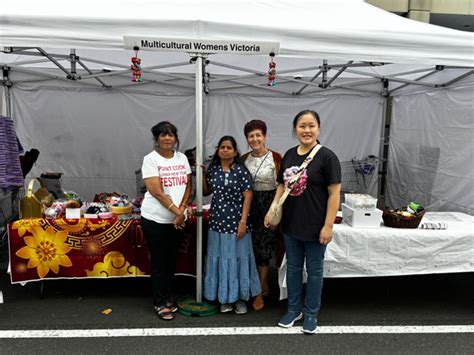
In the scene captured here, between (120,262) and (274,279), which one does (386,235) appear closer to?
(274,279)

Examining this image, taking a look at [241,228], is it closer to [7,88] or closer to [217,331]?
[217,331]

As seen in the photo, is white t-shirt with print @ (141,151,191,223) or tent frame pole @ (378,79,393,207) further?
tent frame pole @ (378,79,393,207)

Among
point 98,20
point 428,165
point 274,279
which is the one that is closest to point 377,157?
point 428,165

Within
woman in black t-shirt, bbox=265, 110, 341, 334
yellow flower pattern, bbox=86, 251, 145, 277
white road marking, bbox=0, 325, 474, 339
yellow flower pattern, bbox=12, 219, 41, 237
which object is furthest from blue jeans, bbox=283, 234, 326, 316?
yellow flower pattern, bbox=12, 219, 41, 237

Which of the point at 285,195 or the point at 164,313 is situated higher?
the point at 285,195

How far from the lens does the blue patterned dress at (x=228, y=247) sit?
292cm

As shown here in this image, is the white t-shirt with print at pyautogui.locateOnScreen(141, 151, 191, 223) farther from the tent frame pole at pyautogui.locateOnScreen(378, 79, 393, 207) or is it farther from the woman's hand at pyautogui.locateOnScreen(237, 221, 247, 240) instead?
the tent frame pole at pyautogui.locateOnScreen(378, 79, 393, 207)

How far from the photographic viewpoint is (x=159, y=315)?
9.85 ft

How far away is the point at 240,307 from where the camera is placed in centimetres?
309

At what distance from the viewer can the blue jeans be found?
2.71m

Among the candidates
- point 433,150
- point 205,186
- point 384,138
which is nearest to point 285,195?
point 205,186

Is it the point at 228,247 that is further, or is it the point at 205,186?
the point at 205,186

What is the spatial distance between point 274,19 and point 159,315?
2.48 meters

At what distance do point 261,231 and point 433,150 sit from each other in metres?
3.09
